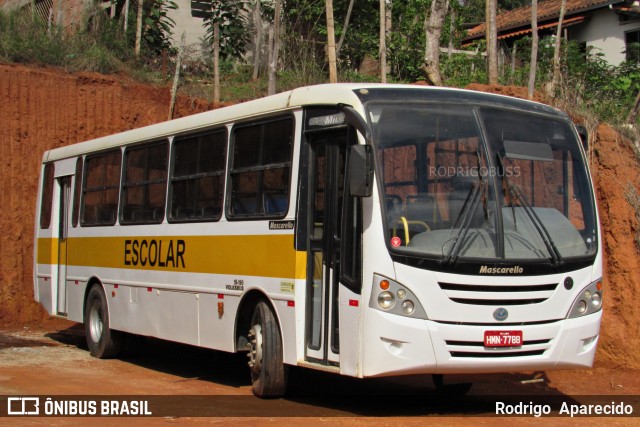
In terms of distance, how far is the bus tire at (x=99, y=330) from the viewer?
1333cm

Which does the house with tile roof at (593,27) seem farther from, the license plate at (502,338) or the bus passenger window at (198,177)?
the license plate at (502,338)

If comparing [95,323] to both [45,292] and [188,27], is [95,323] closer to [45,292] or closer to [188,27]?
[45,292]

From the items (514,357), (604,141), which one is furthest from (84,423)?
(604,141)

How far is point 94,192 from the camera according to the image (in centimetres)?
1391

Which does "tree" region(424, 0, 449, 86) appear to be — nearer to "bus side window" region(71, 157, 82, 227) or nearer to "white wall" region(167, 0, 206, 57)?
"bus side window" region(71, 157, 82, 227)

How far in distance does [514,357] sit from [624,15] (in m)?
23.0

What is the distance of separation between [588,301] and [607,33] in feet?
74.5

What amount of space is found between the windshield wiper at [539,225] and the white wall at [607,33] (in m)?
21.4

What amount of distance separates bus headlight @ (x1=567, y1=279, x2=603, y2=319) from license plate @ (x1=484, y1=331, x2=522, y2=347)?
0.67 m

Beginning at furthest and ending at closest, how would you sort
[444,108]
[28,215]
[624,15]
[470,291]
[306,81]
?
[624,15] < [306,81] < [28,215] < [444,108] < [470,291]

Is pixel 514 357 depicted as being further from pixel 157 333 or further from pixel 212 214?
pixel 157 333

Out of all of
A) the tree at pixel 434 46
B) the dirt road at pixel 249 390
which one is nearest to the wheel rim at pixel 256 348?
the dirt road at pixel 249 390

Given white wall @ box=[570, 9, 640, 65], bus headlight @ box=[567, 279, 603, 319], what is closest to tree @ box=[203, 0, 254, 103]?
white wall @ box=[570, 9, 640, 65]

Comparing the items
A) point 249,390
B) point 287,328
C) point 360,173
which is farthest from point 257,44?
point 360,173
